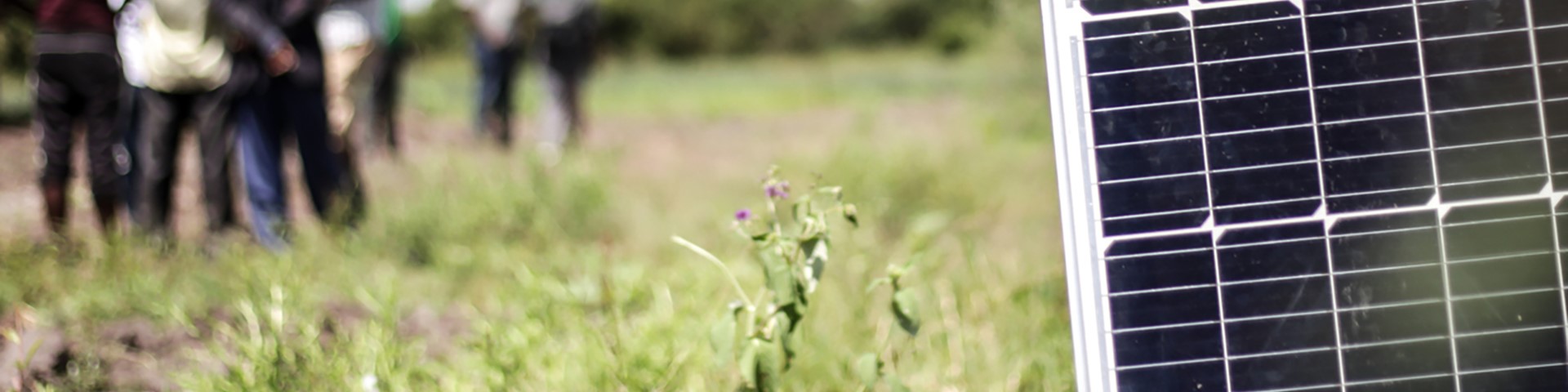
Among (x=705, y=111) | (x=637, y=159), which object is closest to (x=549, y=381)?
(x=637, y=159)

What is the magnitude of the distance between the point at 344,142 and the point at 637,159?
4121 mm

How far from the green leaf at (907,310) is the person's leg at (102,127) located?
134 inches

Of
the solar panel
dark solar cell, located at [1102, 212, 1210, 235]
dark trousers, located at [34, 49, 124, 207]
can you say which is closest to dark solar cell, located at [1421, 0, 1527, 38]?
the solar panel

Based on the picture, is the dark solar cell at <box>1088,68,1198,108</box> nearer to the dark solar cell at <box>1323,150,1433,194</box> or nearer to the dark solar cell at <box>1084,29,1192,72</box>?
the dark solar cell at <box>1084,29,1192,72</box>

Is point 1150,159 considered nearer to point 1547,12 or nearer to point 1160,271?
point 1160,271

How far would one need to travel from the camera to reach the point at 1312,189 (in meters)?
2.13

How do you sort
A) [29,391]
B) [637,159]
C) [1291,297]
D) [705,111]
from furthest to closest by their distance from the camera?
[705,111], [637,159], [29,391], [1291,297]

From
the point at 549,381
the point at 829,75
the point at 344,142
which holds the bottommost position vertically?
the point at 549,381

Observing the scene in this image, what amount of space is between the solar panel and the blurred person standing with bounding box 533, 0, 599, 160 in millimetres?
7430

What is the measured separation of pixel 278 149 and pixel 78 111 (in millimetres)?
784

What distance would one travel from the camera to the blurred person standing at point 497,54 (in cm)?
958

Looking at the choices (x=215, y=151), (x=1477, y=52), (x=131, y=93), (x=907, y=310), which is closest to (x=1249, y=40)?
(x=1477, y=52)

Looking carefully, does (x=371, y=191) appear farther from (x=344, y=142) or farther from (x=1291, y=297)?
(x=1291, y=297)

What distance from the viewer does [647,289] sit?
3715 millimetres
